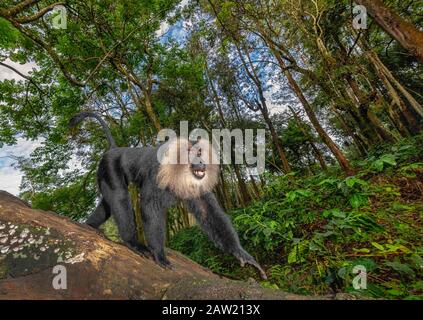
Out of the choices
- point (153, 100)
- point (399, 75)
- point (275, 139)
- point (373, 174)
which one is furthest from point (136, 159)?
point (399, 75)

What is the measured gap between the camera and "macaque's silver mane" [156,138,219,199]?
3.86 meters

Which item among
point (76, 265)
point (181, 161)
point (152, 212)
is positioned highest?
point (181, 161)

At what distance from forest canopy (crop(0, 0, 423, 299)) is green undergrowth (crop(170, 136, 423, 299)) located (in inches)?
1.0

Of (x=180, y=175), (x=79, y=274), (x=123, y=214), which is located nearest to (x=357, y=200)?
(x=180, y=175)

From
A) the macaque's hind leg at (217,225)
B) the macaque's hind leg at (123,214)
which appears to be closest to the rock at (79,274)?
the macaque's hind leg at (123,214)

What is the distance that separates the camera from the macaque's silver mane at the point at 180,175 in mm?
3859

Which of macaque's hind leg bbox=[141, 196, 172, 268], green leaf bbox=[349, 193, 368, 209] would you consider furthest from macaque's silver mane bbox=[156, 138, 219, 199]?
green leaf bbox=[349, 193, 368, 209]

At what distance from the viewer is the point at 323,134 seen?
778 cm

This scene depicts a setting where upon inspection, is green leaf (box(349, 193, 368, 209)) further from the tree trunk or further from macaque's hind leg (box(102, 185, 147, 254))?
macaque's hind leg (box(102, 185, 147, 254))

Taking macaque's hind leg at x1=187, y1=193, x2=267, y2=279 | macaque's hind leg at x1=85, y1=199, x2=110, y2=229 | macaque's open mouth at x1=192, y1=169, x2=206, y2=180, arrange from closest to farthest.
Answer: macaque's hind leg at x1=187, y1=193, x2=267, y2=279 < macaque's open mouth at x1=192, y1=169, x2=206, y2=180 < macaque's hind leg at x1=85, y1=199, x2=110, y2=229

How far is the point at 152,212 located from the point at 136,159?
1.11 meters

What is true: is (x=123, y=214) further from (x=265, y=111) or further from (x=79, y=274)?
(x=265, y=111)
